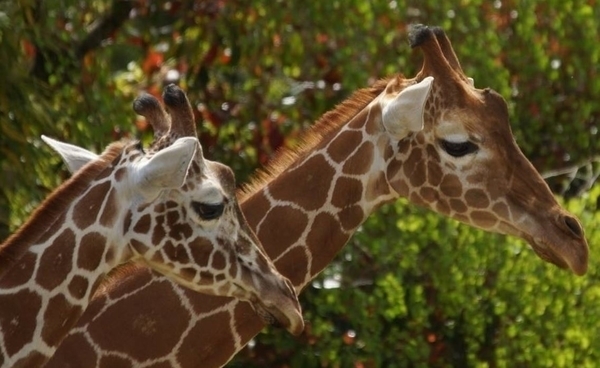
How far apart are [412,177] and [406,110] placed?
1.05ft

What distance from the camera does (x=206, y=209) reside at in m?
6.18

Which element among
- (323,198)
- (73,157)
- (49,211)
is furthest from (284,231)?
(49,211)

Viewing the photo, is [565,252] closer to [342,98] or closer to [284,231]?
[284,231]

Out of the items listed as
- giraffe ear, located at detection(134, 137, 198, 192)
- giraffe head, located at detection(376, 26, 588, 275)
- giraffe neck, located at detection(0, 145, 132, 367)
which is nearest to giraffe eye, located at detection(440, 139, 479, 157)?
giraffe head, located at detection(376, 26, 588, 275)

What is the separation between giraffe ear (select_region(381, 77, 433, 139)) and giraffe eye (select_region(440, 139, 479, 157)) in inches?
7.2

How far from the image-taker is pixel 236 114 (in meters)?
11.1

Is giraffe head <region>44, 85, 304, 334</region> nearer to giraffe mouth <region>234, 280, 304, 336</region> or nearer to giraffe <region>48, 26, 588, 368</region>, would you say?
giraffe mouth <region>234, 280, 304, 336</region>

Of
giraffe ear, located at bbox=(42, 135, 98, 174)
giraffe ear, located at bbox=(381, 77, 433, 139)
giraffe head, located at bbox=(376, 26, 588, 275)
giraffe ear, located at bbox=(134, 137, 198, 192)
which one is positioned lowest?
giraffe head, located at bbox=(376, 26, 588, 275)

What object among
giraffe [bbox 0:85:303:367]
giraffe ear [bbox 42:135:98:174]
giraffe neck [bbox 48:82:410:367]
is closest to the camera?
giraffe [bbox 0:85:303:367]

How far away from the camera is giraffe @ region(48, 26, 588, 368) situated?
743 cm

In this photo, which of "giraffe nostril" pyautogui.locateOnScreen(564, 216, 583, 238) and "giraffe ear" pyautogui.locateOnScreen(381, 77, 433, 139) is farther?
"giraffe nostril" pyautogui.locateOnScreen(564, 216, 583, 238)

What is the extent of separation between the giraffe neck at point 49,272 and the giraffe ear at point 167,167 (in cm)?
15

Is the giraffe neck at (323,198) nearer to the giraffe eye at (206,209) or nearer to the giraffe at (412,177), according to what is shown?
the giraffe at (412,177)

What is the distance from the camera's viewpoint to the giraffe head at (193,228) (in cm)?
608
